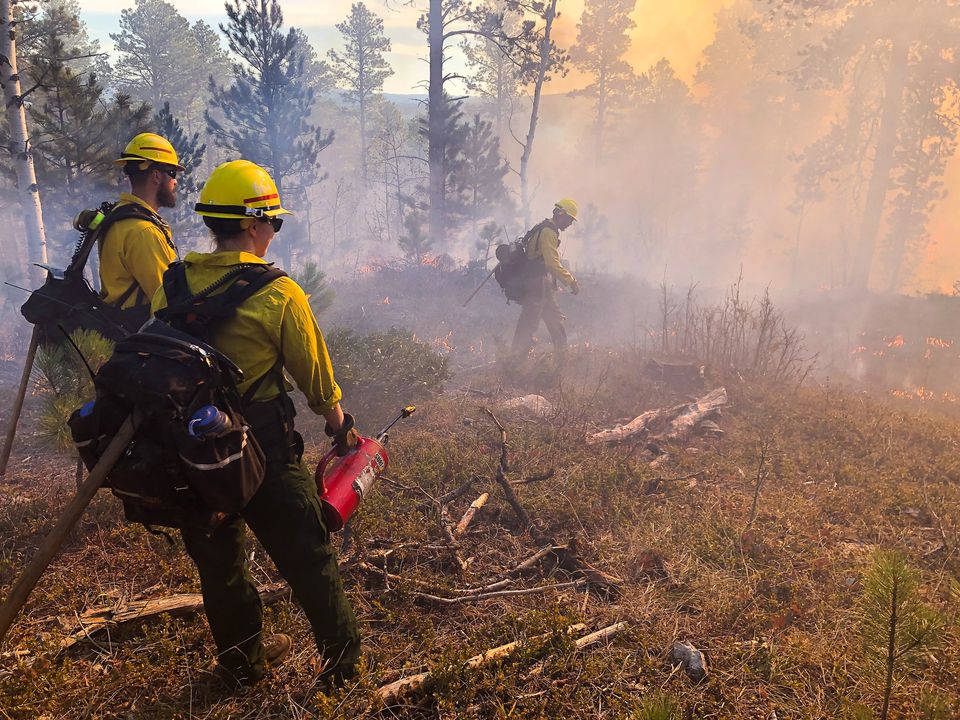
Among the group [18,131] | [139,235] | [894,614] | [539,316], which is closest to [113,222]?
[139,235]

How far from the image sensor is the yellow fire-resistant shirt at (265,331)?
208cm

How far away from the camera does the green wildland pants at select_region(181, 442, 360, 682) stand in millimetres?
2188

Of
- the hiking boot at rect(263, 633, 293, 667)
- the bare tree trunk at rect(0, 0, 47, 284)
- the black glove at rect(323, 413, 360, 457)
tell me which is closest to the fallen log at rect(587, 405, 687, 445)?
the black glove at rect(323, 413, 360, 457)

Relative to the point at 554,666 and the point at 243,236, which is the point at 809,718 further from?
the point at 243,236

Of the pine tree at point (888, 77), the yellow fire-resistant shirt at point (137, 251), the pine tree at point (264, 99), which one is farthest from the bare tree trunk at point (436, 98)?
the yellow fire-resistant shirt at point (137, 251)

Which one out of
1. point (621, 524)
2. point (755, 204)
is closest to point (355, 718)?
point (621, 524)

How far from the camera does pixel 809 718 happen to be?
2371 mm

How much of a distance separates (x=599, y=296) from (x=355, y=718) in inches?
606

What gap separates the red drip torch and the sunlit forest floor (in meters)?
0.70

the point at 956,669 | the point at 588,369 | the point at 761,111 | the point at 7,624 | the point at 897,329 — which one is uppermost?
the point at 761,111

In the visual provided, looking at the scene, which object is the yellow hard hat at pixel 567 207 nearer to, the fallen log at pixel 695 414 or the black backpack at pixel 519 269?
the black backpack at pixel 519 269

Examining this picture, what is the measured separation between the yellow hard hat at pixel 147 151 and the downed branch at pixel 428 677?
129 inches

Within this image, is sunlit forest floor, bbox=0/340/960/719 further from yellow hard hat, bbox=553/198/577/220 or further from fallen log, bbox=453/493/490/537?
yellow hard hat, bbox=553/198/577/220

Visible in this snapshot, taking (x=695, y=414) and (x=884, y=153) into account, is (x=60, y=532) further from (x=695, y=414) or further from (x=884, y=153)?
(x=884, y=153)
